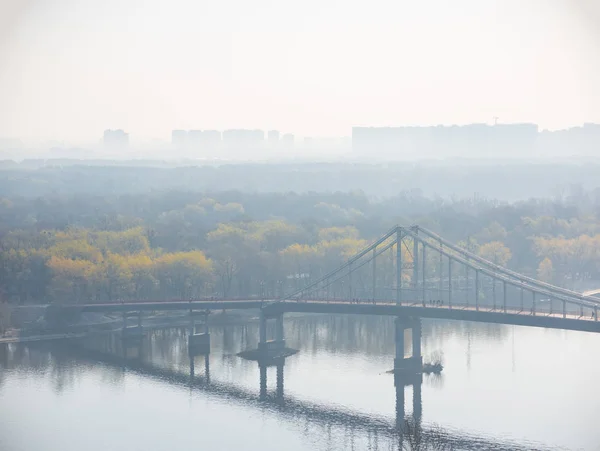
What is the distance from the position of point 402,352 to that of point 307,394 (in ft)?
22.5

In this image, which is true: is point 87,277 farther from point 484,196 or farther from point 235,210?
point 484,196

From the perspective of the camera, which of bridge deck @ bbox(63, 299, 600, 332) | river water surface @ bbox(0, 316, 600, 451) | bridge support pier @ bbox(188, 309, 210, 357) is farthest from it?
bridge support pier @ bbox(188, 309, 210, 357)

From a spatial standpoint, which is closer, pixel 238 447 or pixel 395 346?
pixel 238 447

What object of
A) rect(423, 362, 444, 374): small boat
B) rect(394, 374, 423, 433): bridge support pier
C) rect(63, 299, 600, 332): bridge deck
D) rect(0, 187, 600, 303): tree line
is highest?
rect(0, 187, 600, 303): tree line

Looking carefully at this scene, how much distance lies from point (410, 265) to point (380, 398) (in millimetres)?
29472

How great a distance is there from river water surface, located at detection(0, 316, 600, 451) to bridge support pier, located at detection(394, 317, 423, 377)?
935mm

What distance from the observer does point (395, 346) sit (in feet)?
215

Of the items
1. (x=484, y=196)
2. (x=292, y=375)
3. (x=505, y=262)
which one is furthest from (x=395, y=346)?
(x=484, y=196)

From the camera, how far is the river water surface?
49688 millimetres

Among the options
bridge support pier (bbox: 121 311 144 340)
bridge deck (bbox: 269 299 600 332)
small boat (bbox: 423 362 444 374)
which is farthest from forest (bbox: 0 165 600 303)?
small boat (bbox: 423 362 444 374)

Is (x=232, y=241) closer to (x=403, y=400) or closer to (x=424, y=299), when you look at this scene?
(x=424, y=299)

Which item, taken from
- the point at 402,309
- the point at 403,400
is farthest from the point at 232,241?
the point at 403,400

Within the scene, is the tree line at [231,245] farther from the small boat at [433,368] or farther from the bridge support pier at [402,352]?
the small boat at [433,368]

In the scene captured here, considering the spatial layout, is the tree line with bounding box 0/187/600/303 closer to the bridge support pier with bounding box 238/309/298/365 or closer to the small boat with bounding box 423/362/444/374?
the bridge support pier with bounding box 238/309/298/365
